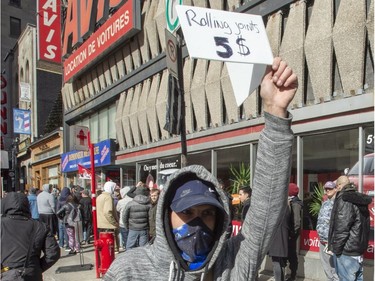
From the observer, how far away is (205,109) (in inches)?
440

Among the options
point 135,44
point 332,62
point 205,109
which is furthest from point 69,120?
point 332,62

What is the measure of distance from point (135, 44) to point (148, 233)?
9.07 m

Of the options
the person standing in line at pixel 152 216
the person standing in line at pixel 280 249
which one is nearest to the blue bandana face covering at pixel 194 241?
the person standing in line at pixel 280 249

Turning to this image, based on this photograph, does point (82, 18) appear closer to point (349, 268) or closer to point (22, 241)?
point (22, 241)

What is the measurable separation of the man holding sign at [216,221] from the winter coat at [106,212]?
786 cm

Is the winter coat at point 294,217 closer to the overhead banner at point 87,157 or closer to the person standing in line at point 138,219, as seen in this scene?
the person standing in line at point 138,219

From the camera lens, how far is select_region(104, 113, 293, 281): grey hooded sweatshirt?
4.89 feet

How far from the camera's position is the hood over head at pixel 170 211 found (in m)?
1.50

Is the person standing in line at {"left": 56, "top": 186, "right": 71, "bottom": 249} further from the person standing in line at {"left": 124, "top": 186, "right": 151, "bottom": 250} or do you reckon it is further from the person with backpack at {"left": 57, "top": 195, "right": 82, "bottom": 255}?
the person standing in line at {"left": 124, "top": 186, "right": 151, "bottom": 250}

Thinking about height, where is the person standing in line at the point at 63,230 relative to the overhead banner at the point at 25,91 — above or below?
below

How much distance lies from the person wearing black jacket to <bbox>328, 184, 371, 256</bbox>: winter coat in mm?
3326

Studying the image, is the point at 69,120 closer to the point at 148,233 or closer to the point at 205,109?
the point at 205,109

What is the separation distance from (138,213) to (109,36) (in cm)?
1019

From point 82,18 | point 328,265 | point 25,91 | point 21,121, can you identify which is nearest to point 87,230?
point 328,265
